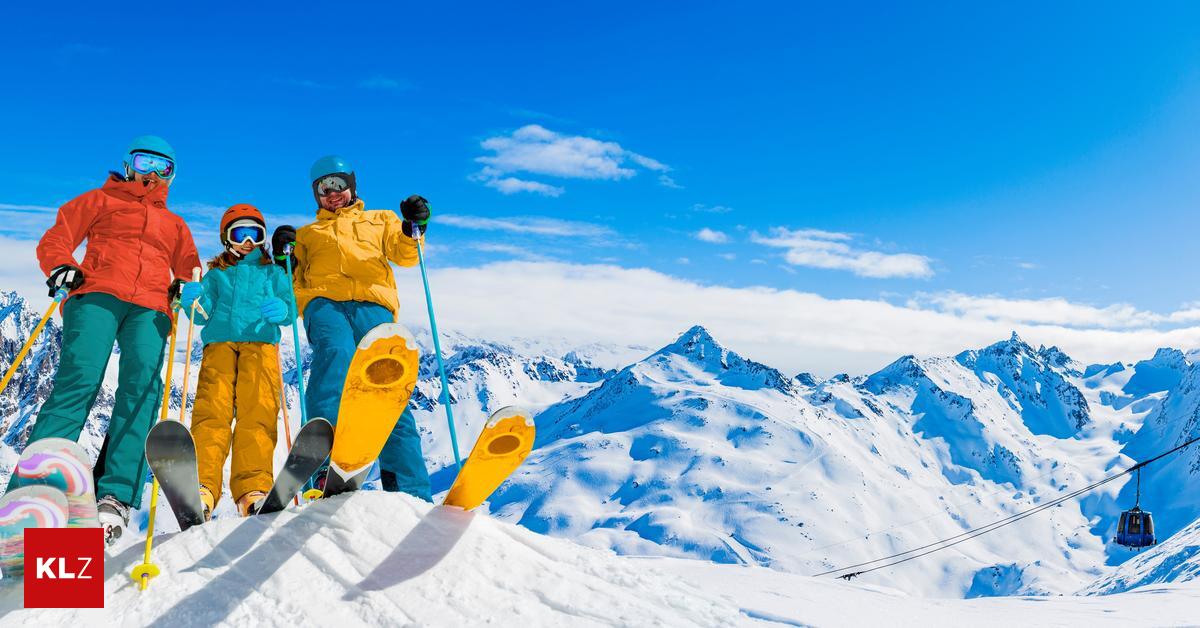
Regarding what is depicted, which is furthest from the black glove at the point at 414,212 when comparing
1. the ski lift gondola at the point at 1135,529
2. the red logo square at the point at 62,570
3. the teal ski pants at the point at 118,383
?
the ski lift gondola at the point at 1135,529

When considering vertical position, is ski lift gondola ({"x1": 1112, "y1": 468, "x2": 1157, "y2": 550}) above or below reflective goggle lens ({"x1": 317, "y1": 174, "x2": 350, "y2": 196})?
below

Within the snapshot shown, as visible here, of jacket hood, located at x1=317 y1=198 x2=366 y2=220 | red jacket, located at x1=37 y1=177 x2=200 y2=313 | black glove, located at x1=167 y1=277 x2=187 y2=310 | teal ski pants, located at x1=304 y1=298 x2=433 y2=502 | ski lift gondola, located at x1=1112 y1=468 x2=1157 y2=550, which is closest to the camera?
red jacket, located at x1=37 y1=177 x2=200 y2=313

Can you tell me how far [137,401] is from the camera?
5.74 meters

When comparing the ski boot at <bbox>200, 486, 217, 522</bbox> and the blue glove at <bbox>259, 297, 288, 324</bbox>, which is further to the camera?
the blue glove at <bbox>259, 297, 288, 324</bbox>

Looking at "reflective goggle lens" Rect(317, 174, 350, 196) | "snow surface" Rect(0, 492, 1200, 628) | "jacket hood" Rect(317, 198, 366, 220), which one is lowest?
"snow surface" Rect(0, 492, 1200, 628)

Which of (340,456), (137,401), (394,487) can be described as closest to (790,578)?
(394,487)

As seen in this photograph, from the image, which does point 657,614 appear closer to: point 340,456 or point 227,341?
point 340,456

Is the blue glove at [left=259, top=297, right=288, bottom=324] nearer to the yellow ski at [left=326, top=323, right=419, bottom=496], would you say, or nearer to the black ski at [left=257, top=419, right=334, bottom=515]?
the black ski at [left=257, top=419, right=334, bottom=515]

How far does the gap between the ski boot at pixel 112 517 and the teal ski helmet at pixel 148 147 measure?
2695 mm

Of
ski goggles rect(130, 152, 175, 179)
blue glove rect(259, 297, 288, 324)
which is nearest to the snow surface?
blue glove rect(259, 297, 288, 324)

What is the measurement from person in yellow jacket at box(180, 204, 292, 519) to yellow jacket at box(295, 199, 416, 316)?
26 centimetres

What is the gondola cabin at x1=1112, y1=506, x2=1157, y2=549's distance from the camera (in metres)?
25.0

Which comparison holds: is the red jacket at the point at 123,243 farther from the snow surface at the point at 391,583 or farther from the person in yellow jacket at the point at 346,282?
the snow surface at the point at 391,583

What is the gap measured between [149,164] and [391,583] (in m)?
4.08
